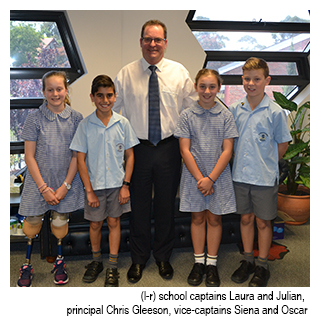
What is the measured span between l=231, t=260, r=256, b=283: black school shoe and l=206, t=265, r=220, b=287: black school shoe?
138 mm

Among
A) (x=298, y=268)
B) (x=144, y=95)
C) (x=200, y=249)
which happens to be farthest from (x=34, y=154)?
(x=298, y=268)

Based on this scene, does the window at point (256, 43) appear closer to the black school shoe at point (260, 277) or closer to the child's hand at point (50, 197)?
the black school shoe at point (260, 277)

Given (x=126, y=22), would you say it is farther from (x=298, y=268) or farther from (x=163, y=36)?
(x=298, y=268)

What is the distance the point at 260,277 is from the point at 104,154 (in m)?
1.32

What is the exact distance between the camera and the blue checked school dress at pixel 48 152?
1.98 metres

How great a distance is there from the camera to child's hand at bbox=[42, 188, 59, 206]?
6.47ft

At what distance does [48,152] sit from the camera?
1982mm

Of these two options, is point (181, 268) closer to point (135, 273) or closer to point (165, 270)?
point (165, 270)

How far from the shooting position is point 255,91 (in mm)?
1994

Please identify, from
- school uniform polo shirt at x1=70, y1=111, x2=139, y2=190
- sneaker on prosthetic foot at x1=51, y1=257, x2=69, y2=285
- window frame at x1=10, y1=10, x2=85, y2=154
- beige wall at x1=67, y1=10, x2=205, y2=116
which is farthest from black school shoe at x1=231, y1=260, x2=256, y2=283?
window frame at x1=10, y1=10, x2=85, y2=154

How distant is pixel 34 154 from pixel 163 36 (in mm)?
1138

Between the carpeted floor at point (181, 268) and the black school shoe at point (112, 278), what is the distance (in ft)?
0.16

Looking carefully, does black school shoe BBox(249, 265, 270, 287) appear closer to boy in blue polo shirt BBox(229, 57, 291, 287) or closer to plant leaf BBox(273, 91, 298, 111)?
boy in blue polo shirt BBox(229, 57, 291, 287)

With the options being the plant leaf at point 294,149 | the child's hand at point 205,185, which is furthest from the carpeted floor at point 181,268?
the plant leaf at point 294,149
